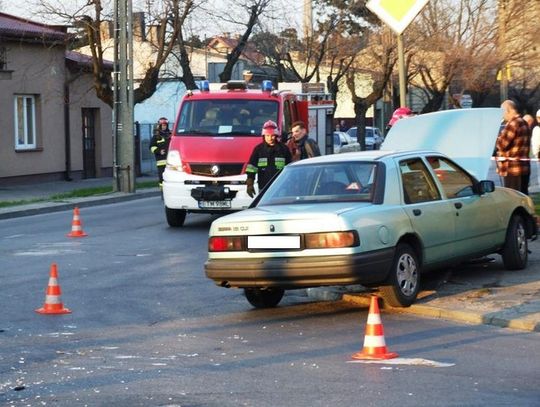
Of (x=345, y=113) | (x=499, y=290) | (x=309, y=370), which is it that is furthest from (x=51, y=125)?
(x=345, y=113)

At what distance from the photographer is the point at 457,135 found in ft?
53.8

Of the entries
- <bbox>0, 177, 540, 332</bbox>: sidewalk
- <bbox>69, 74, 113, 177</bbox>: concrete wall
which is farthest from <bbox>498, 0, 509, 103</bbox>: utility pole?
<bbox>69, 74, 113, 177</bbox>: concrete wall

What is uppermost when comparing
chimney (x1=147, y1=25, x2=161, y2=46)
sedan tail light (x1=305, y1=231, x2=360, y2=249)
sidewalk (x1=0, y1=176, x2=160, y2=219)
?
chimney (x1=147, y1=25, x2=161, y2=46)

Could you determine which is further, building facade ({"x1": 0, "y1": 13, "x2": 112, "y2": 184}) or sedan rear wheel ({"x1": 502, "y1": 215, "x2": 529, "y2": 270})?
building facade ({"x1": 0, "y1": 13, "x2": 112, "y2": 184})

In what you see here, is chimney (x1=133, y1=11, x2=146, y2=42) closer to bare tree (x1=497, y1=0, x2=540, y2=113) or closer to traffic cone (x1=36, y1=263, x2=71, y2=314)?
bare tree (x1=497, y1=0, x2=540, y2=113)

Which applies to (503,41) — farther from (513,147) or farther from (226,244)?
(226,244)

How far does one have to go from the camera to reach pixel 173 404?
24.7 feet

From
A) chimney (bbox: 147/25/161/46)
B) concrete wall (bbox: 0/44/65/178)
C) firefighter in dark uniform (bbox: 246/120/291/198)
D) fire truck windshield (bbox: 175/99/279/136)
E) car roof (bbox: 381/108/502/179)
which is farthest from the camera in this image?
chimney (bbox: 147/25/161/46)

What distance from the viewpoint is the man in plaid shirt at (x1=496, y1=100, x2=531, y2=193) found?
58.6 feet

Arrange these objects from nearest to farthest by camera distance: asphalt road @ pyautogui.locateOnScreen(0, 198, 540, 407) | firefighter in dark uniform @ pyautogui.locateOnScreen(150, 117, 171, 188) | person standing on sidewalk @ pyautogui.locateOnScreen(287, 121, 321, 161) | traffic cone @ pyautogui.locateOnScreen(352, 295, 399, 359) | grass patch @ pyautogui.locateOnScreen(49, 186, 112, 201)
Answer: asphalt road @ pyautogui.locateOnScreen(0, 198, 540, 407), traffic cone @ pyautogui.locateOnScreen(352, 295, 399, 359), person standing on sidewalk @ pyautogui.locateOnScreen(287, 121, 321, 161), firefighter in dark uniform @ pyautogui.locateOnScreen(150, 117, 171, 188), grass patch @ pyautogui.locateOnScreen(49, 186, 112, 201)

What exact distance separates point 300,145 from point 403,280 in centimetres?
867

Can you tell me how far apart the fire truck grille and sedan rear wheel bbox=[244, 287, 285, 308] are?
823cm

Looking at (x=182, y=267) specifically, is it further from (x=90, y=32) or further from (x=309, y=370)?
(x=90, y=32)

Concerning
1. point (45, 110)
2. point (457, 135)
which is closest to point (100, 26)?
point (45, 110)
